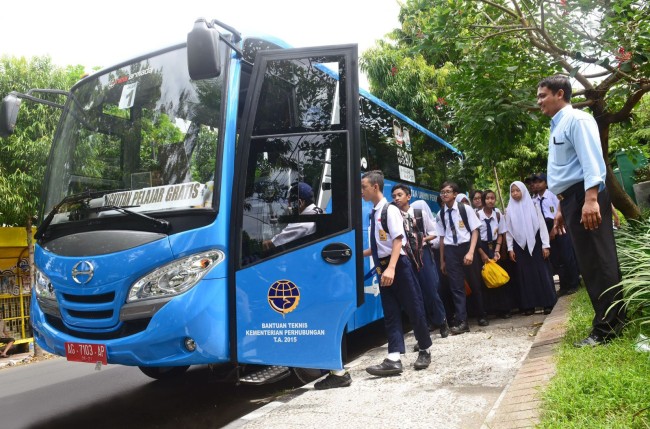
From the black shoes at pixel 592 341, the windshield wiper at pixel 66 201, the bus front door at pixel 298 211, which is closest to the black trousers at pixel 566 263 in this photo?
the black shoes at pixel 592 341

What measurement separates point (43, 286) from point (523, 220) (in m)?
5.82

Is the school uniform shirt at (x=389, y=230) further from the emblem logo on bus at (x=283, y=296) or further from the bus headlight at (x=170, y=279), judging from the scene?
the bus headlight at (x=170, y=279)

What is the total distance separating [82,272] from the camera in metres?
4.52

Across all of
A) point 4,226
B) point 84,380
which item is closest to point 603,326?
point 84,380

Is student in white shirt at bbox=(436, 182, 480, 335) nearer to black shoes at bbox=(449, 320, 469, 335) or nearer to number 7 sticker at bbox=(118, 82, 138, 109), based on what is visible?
black shoes at bbox=(449, 320, 469, 335)

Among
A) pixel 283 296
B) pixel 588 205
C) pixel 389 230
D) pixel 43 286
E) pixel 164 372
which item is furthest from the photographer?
pixel 164 372

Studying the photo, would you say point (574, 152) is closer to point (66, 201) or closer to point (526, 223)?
point (526, 223)

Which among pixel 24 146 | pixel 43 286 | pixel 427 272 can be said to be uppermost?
pixel 24 146

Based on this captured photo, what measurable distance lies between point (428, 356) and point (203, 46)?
3244mm

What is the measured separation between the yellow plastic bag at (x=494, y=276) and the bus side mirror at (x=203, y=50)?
4897 mm

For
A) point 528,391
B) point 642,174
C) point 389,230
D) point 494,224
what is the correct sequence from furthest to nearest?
point 642,174
point 494,224
point 389,230
point 528,391

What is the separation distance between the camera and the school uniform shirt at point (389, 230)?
202 inches

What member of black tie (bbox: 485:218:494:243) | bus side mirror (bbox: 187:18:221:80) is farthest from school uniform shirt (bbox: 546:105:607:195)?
black tie (bbox: 485:218:494:243)

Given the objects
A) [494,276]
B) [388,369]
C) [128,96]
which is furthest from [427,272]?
[128,96]
